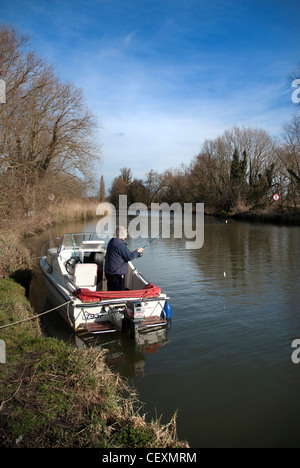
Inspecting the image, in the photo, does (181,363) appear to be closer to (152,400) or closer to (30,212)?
(152,400)

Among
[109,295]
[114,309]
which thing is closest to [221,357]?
[114,309]

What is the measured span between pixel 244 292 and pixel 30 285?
6129 millimetres

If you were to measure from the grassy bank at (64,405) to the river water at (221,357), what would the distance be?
18.3 inches

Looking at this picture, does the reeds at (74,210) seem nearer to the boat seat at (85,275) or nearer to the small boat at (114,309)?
the boat seat at (85,275)

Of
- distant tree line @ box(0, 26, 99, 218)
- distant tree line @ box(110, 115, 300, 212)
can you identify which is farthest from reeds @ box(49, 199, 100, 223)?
distant tree line @ box(110, 115, 300, 212)

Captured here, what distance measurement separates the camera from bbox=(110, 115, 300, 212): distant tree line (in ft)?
116

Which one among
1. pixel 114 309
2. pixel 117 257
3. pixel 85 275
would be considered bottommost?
pixel 114 309

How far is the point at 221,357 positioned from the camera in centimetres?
565

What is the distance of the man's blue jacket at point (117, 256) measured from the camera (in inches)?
272

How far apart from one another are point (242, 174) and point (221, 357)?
3945cm

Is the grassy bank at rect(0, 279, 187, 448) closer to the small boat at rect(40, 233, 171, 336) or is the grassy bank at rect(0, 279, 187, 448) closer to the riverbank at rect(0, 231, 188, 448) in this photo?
the riverbank at rect(0, 231, 188, 448)

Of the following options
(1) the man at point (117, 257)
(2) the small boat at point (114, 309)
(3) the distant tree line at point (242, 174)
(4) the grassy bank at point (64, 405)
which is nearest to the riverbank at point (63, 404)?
(4) the grassy bank at point (64, 405)

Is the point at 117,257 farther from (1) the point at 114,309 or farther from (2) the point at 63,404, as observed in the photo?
(2) the point at 63,404

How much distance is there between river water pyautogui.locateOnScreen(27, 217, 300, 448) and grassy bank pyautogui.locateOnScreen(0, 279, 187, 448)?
47cm
